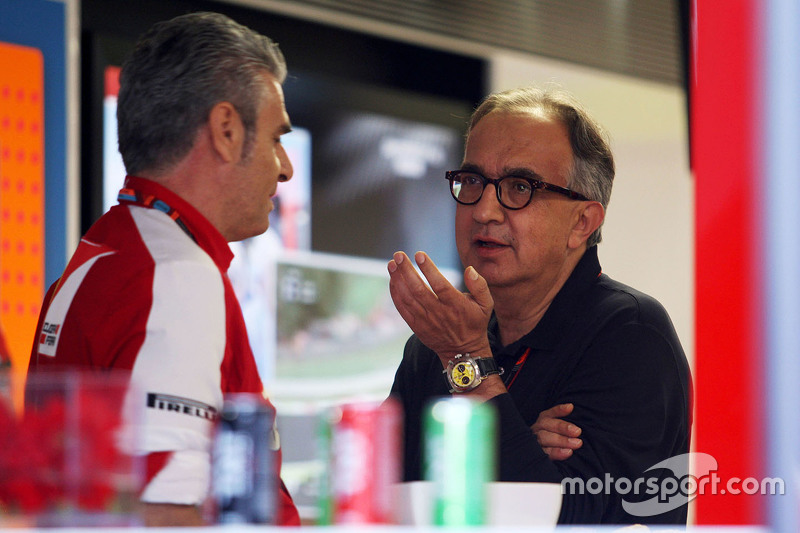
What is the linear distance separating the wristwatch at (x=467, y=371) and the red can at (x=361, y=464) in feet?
2.24

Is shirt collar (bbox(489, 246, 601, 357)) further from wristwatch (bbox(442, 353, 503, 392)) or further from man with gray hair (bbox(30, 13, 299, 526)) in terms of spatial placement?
man with gray hair (bbox(30, 13, 299, 526))

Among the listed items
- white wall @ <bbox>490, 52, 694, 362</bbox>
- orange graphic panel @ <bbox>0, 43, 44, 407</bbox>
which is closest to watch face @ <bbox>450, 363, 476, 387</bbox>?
orange graphic panel @ <bbox>0, 43, 44, 407</bbox>

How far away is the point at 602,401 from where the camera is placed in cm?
173

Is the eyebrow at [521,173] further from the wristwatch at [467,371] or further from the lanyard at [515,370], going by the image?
the wristwatch at [467,371]

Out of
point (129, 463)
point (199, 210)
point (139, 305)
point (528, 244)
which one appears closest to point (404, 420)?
point (528, 244)

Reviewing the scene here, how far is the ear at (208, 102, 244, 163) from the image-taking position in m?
1.52

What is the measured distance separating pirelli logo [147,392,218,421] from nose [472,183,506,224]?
2.87 feet

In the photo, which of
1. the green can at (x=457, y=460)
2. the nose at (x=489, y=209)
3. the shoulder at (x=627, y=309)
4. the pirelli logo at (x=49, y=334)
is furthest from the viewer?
the nose at (x=489, y=209)

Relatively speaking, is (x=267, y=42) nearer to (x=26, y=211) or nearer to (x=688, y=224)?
(x=26, y=211)

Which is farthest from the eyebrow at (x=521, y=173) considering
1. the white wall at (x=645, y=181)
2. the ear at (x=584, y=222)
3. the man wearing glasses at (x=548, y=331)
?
the white wall at (x=645, y=181)

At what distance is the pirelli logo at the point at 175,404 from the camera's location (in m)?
1.21

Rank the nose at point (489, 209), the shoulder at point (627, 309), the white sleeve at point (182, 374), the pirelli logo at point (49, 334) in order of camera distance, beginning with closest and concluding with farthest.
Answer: the white sleeve at point (182, 374) → the pirelli logo at point (49, 334) → the shoulder at point (627, 309) → the nose at point (489, 209)

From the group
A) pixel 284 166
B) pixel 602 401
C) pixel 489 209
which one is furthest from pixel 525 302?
pixel 284 166

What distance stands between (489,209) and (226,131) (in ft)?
2.03
